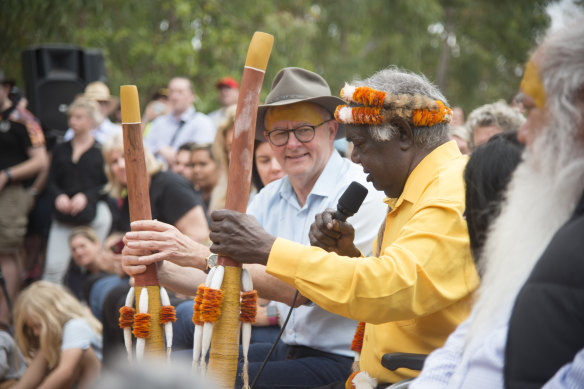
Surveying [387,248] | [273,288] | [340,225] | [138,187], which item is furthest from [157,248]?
[387,248]

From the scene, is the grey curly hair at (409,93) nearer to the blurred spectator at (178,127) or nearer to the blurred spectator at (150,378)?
the blurred spectator at (150,378)

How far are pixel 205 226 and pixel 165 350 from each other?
7.28ft

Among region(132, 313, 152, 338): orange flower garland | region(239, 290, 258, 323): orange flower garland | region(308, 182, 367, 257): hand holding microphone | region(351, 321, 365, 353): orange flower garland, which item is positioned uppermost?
region(308, 182, 367, 257): hand holding microphone

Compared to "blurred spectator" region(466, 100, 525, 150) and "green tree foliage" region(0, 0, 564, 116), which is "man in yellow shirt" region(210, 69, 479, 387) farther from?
"green tree foliage" region(0, 0, 564, 116)

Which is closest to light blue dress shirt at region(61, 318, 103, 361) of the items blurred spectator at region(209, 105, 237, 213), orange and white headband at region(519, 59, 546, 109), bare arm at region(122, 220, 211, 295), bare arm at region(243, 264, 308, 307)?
blurred spectator at region(209, 105, 237, 213)

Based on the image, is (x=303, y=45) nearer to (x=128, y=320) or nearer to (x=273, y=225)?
(x=273, y=225)

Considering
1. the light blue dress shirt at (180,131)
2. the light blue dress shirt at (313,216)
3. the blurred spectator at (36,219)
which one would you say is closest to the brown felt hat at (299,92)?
the light blue dress shirt at (313,216)

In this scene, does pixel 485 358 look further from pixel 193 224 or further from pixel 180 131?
pixel 180 131

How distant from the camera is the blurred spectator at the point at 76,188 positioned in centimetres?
712

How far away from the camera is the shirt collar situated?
8.91 ft

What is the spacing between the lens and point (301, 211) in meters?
3.58

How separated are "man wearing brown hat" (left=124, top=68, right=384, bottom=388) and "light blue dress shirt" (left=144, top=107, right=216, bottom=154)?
4210mm

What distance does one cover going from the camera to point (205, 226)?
5.17m

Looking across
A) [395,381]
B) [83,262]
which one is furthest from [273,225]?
[83,262]
